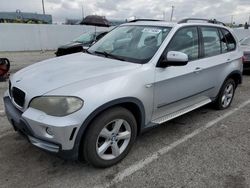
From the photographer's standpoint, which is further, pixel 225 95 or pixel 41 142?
pixel 225 95

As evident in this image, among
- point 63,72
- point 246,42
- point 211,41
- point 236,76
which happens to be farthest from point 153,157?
point 246,42

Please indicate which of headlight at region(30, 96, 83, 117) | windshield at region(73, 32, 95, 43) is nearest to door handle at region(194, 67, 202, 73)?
headlight at region(30, 96, 83, 117)

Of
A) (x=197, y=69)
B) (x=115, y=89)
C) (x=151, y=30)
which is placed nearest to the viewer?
(x=115, y=89)

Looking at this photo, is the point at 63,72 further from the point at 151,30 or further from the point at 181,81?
the point at 181,81

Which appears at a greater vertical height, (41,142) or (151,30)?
(151,30)

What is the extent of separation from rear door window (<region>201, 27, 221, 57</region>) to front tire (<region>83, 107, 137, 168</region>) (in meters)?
2.03

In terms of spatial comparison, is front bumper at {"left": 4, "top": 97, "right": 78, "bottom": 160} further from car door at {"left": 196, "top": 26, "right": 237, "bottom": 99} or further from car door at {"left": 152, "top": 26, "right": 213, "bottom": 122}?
car door at {"left": 196, "top": 26, "right": 237, "bottom": 99}

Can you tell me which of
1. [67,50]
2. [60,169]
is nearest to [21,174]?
[60,169]

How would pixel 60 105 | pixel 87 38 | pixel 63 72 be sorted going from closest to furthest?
pixel 60 105 < pixel 63 72 < pixel 87 38

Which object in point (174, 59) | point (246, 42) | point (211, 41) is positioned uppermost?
point (211, 41)

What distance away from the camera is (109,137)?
310cm

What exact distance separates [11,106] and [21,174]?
32.2 inches

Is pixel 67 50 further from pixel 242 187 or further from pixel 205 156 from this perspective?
pixel 242 187

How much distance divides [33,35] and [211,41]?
623 inches
